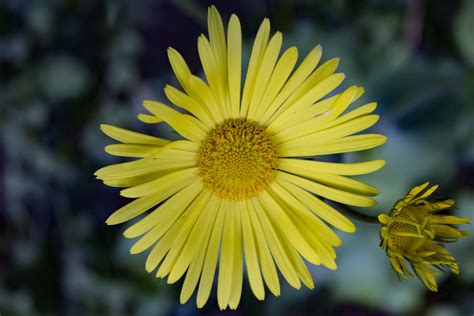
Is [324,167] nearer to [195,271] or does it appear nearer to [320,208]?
[320,208]

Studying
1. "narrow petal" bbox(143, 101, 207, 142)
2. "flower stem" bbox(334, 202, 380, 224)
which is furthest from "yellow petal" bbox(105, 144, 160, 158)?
"flower stem" bbox(334, 202, 380, 224)

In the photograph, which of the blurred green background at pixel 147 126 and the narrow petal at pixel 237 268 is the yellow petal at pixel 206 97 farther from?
the blurred green background at pixel 147 126

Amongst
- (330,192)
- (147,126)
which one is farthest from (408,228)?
(147,126)

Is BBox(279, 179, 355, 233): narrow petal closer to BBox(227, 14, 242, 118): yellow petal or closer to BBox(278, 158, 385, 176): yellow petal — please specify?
BBox(278, 158, 385, 176): yellow petal

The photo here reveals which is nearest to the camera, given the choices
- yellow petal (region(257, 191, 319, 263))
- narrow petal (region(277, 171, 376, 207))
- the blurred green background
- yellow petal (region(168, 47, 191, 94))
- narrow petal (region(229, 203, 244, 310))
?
yellow petal (region(168, 47, 191, 94))

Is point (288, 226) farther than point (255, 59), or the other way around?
point (288, 226)

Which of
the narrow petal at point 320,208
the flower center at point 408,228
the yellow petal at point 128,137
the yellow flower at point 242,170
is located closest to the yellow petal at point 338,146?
the yellow flower at point 242,170

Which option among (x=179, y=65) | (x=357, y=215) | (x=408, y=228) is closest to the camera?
(x=179, y=65)

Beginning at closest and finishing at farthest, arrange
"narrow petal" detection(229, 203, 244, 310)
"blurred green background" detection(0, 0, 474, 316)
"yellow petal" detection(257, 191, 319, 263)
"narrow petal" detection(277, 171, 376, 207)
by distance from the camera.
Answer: "narrow petal" detection(277, 171, 376, 207), "yellow petal" detection(257, 191, 319, 263), "narrow petal" detection(229, 203, 244, 310), "blurred green background" detection(0, 0, 474, 316)
